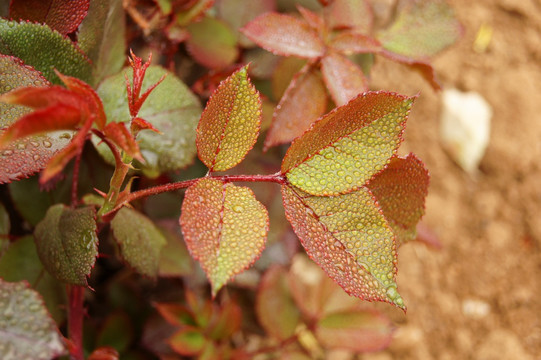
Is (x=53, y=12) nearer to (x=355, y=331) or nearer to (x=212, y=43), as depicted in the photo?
(x=212, y=43)

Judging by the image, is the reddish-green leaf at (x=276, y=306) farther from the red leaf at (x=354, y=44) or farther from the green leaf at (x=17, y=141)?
the green leaf at (x=17, y=141)

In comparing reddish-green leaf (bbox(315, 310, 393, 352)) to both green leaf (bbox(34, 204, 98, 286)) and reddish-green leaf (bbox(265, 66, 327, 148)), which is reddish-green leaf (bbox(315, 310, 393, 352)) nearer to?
reddish-green leaf (bbox(265, 66, 327, 148))

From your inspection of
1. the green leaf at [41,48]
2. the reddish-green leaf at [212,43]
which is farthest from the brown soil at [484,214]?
the green leaf at [41,48]

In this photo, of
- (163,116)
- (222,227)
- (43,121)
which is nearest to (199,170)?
(163,116)

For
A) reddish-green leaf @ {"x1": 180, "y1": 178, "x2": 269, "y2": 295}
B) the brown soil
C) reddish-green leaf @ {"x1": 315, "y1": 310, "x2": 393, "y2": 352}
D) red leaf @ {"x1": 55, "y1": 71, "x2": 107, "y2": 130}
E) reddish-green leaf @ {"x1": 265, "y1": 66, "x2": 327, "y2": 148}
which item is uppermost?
red leaf @ {"x1": 55, "y1": 71, "x2": 107, "y2": 130}

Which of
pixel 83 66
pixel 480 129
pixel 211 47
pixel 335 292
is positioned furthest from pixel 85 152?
pixel 480 129

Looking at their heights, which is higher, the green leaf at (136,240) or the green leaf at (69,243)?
the green leaf at (69,243)

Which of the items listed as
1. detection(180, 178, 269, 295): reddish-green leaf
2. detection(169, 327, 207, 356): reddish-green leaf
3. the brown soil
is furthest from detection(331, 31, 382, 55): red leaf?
the brown soil
